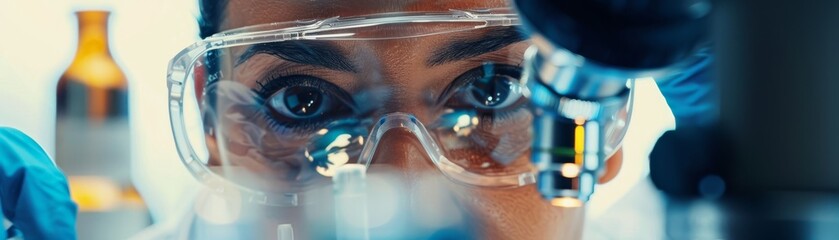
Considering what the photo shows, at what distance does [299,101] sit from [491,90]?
0.82ft

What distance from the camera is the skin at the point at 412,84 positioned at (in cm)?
94

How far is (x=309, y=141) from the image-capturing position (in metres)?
1.02

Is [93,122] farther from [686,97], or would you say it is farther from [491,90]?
[686,97]

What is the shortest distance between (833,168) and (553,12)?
201 mm

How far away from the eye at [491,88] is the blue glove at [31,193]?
1.93 ft

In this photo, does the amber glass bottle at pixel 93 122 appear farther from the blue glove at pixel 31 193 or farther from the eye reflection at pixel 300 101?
the eye reflection at pixel 300 101

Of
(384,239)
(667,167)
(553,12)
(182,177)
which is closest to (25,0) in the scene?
(182,177)

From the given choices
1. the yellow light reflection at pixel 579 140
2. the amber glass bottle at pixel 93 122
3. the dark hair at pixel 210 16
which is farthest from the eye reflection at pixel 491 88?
the amber glass bottle at pixel 93 122

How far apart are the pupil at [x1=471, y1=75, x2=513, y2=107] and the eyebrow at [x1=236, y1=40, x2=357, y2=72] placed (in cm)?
15

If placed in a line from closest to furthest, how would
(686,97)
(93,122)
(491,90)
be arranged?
(686,97) → (491,90) → (93,122)

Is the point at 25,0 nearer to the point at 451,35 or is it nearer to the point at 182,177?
the point at 182,177

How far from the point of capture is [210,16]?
3.63 feet

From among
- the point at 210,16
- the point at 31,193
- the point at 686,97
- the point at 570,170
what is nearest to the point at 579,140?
the point at 570,170

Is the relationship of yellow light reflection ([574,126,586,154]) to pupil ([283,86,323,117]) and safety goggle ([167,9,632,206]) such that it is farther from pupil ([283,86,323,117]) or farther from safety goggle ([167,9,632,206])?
pupil ([283,86,323,117])
